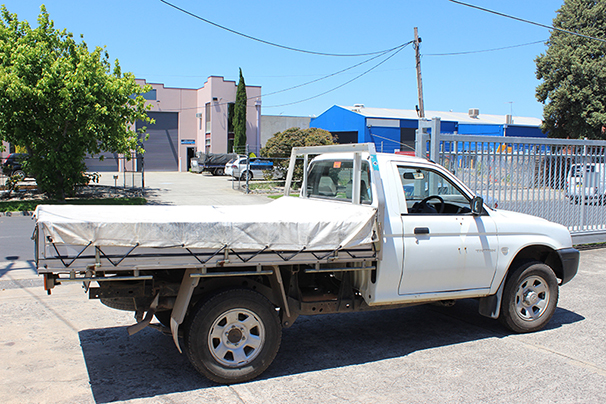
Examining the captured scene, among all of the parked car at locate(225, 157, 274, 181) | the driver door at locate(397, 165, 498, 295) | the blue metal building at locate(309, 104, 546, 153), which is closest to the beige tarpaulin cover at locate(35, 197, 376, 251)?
the driver door at locate(397, 165, 498, 295)

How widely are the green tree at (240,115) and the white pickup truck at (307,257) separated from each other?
43.0 m

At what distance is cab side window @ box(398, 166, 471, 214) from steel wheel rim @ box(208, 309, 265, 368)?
210 cm

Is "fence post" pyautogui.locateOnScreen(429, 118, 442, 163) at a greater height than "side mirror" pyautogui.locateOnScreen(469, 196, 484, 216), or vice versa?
"fence post" pyautogui.locateOnScreen(429, 118, 442, 163)

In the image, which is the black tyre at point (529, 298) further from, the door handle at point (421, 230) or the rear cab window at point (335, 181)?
the rear cab window at point (335, 181)

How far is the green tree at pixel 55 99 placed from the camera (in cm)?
1800

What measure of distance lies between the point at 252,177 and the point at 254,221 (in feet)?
103

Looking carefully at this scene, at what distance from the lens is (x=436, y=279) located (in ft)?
17.8

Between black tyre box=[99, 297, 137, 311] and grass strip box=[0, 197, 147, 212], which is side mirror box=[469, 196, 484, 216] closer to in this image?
black tyre box=[99, 297, 137, 311]

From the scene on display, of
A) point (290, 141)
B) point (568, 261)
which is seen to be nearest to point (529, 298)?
point (568, 261)

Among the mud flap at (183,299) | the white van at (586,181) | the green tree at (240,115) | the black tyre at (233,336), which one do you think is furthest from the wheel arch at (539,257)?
the green tree at (240,115)

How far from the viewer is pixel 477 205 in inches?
218

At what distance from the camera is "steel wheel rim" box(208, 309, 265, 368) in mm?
4527

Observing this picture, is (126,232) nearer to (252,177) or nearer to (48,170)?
(48,170)

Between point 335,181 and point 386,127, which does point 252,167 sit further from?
point 335,181
